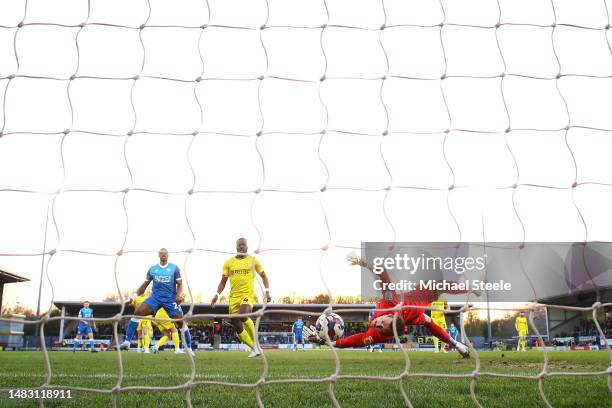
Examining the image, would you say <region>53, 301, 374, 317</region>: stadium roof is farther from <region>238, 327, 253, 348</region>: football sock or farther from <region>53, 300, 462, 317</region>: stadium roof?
<region>238, 327, 253, 348</region>: football sock

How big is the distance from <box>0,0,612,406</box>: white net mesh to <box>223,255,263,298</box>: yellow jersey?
3443 mm

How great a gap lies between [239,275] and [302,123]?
13.1ft

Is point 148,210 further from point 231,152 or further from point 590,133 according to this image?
point 590,133

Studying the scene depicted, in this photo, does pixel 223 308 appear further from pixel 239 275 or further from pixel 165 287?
pixel 239 275

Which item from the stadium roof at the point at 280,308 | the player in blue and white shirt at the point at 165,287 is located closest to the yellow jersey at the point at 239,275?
the stadium roof at the point at 280,308

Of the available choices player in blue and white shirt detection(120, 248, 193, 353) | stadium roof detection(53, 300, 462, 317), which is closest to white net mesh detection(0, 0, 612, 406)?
stadium roof detection(53, 300, 462, 317)

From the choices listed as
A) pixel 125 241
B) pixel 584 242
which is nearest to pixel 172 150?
pixel 125 241

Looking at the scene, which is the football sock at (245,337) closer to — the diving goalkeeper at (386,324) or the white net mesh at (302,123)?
the diving goalkeeper at (386,324)

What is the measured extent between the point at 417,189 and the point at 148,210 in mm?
1657

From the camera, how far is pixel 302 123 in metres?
3.70

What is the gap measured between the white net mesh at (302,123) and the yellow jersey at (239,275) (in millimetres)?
3443

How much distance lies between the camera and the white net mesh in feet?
11.5

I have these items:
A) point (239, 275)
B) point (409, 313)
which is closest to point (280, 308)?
point (409, 313)

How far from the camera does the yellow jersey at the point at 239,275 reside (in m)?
7.28
